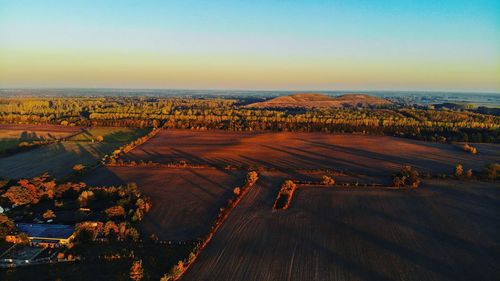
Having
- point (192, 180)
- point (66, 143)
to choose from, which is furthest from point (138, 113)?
point (192, 180)

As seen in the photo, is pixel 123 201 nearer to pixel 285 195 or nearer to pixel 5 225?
pixel 5 225

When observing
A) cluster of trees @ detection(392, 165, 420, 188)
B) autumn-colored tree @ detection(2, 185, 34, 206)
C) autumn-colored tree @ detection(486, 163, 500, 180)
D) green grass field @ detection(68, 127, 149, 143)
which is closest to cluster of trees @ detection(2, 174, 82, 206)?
autumn-colored tree @ detection(2, 185, 34, 206)

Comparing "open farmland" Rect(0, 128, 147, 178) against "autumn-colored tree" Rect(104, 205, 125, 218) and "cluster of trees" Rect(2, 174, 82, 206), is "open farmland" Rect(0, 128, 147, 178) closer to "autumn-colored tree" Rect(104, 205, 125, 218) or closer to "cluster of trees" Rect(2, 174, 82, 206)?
"cluster of trees" Rect(2, 174, 82, 206)

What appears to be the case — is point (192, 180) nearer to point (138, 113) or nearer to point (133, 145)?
point (133, 145)

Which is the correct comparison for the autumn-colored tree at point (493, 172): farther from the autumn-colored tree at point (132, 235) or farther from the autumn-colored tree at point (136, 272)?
the autumn-colored tree at point (136, 272)

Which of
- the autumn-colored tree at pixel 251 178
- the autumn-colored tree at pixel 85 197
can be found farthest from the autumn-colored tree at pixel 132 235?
the autumn-colored tree at pixel 251 178

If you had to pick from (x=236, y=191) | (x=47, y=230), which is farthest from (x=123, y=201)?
(x=236, y=191)
